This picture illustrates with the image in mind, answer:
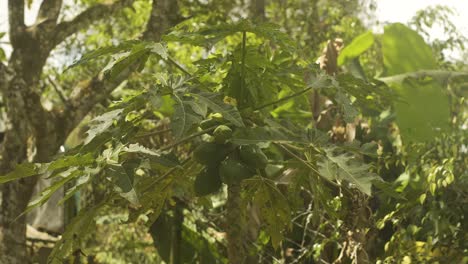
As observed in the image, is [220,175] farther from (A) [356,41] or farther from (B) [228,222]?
(A) [356,41]

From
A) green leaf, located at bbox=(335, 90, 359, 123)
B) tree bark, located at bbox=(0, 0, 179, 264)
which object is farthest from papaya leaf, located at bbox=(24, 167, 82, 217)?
tree bark, located at bbox=(0, 0, 179, 264)

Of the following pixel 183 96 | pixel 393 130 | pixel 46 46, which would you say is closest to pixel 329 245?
pixel 393 130

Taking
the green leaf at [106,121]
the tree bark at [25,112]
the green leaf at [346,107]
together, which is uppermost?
the green leaf at [106,121]

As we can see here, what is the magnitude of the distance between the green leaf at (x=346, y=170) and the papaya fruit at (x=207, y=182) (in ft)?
0.88

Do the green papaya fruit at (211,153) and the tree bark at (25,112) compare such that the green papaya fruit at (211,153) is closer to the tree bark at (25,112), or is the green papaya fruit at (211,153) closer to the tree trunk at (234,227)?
the tree trunk at (234,227)

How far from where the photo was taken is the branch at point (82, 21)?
4176mm

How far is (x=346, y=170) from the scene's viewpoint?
153 cm

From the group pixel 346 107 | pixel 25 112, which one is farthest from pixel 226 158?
pixel 25 112

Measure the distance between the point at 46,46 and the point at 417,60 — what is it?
87.0 inches

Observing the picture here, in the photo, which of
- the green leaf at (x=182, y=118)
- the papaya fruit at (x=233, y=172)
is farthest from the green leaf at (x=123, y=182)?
the papaya fruit at (x=233, y=172)

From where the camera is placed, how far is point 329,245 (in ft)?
10.3

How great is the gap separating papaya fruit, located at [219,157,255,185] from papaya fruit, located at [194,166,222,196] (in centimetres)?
7

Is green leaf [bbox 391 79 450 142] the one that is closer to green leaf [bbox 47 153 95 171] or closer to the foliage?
the foliage

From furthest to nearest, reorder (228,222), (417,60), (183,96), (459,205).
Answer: (417,60) → (459,205) → (228,222) → (183,96)
